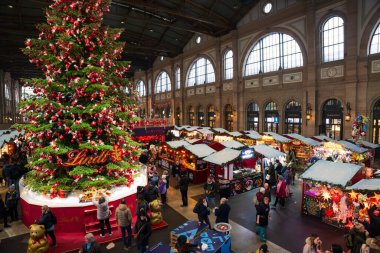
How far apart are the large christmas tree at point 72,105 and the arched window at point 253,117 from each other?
20549 mm

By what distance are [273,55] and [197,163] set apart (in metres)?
16.2

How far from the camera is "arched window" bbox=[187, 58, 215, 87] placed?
1324 inches

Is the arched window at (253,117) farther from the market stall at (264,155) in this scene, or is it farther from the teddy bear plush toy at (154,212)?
the teddy bear plush toy at (154,212)

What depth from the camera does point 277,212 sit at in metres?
10.2

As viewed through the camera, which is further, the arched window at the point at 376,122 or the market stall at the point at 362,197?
the arched window at the point at 376,122

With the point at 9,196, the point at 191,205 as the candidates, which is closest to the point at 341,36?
the point at 191,205

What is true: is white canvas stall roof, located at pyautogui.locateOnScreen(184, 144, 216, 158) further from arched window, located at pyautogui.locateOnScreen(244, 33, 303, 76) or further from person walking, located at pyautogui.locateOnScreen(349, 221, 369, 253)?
arched window, located at pyautogui.locateOnScreen(244, 33, 303, 76)

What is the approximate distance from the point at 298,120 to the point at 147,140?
15.6m

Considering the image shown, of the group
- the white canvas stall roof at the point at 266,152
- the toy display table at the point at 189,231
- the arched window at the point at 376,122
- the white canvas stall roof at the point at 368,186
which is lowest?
the toy display table at the point at 189,231

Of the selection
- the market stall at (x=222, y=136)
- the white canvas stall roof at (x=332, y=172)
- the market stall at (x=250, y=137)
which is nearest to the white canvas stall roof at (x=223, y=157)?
the white canvas stall roof at (x=332, y=172)

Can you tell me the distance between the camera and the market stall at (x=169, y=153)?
1716 centimetres

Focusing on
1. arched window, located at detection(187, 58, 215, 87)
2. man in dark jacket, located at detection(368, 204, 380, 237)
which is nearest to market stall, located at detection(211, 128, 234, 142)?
arched window, located at detection(187, 58, 215, 87)

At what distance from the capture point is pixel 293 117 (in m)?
23.8

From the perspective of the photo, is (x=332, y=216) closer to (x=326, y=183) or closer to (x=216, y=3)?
(x=326, y=183)
